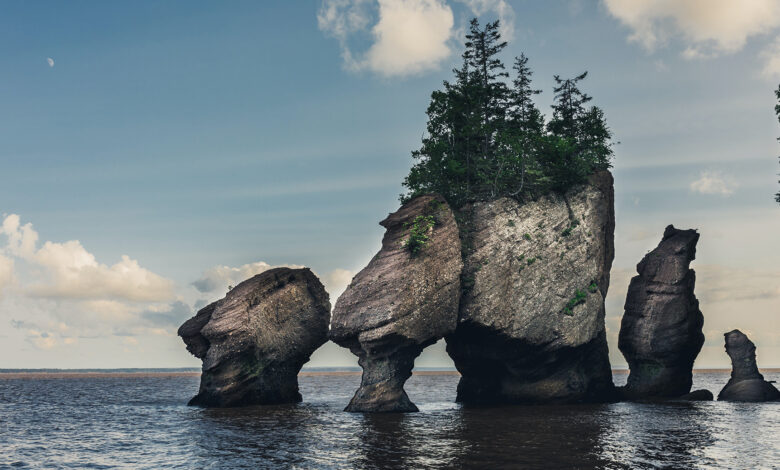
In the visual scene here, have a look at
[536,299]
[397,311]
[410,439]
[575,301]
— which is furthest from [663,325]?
[410,439]

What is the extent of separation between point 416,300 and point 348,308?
486cm

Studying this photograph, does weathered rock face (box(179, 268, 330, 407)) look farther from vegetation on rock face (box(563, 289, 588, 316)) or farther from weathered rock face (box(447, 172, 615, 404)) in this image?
vegetation on rock face (box(563, 289, 588, 316))

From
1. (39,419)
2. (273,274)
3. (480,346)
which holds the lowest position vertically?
(39,419)

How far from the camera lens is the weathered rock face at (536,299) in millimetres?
45188

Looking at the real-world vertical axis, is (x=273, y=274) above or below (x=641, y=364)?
above

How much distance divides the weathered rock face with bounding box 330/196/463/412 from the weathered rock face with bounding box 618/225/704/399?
20.8 meters

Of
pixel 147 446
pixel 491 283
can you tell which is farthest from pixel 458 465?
pixel 491 283

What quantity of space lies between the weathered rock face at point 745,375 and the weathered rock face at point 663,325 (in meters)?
2.93

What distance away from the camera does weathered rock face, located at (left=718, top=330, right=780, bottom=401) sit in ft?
176

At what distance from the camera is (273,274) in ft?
167

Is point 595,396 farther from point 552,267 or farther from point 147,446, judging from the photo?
point 147,446

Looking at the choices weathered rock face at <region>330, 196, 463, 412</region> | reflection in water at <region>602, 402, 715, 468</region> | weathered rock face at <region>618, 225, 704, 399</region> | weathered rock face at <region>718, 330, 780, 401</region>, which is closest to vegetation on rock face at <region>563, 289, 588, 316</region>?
reflection in water at <region>602, 402, 715, 468</region>

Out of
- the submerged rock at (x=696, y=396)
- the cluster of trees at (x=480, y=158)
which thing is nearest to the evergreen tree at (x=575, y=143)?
the cluster of trees at (x=480, y=158)

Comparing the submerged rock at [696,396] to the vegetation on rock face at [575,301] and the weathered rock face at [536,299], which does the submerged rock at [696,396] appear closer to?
the weathered rock face at [536,299]
